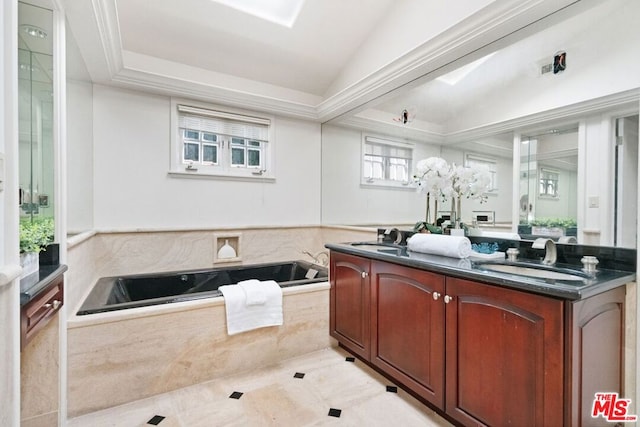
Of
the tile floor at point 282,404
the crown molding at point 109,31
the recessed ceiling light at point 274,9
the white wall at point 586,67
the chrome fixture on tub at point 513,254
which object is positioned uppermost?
the recessed ceiling light at point 274,9

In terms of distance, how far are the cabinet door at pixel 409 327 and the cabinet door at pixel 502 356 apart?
0.23 ft

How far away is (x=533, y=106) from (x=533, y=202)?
59 cm

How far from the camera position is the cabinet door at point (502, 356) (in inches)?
43.7

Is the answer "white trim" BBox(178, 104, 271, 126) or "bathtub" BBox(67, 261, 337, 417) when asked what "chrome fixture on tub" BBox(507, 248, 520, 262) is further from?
"white trim" BBox(178, 104, 271, 126)

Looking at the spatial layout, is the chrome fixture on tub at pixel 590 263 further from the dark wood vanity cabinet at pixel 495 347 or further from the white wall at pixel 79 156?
the white wall at pixel 79 156

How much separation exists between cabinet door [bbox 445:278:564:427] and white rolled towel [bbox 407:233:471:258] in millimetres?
311

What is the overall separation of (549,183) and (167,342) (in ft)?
8.12

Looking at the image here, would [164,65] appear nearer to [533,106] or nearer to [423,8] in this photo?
[423,8]

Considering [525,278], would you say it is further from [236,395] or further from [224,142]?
[224,142]

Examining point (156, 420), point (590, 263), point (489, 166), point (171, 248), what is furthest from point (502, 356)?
point (171, 248)

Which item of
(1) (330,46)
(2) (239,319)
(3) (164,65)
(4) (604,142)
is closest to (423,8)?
(1) (330,46)

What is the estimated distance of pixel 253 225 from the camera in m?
3.26

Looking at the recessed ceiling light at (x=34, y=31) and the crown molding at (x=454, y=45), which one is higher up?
the crown molding at (x=454, y=45)
